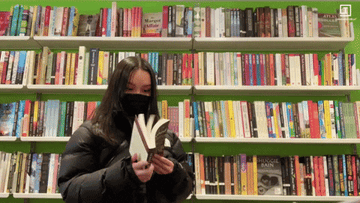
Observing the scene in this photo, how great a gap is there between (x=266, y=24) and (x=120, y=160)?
5.98ft

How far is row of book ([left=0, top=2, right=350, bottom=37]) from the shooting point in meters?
2.39

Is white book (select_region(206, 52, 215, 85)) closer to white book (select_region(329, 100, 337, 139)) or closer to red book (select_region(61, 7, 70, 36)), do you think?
white book (select_region(329, 100, 337, 139))

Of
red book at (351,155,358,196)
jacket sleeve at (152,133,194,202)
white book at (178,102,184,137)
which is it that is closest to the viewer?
jacket sleeve at (152,133,194,202)

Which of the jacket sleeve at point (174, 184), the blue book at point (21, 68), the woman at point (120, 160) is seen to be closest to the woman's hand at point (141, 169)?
the woman at point (120, 160)

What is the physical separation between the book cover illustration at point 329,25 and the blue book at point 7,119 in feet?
7.69

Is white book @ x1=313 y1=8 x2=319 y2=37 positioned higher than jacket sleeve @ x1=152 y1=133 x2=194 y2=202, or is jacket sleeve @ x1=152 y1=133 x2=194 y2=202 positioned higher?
white book @ x1=313 y1=8 x2=319 y2=37

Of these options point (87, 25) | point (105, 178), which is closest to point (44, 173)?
point (87, 25)

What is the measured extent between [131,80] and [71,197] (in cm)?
44

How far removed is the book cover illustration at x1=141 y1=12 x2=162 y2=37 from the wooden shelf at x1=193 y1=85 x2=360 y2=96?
1.80 ft

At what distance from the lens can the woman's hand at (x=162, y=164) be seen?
932 millimetres

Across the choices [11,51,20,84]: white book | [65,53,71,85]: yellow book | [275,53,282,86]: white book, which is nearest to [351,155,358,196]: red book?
[275,53,282,86]: white book

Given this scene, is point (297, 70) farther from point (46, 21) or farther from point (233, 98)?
point (46, 21)

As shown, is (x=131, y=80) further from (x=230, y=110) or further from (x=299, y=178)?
(x=299, y=178)

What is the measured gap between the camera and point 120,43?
2492 mm
